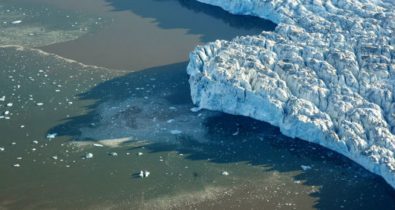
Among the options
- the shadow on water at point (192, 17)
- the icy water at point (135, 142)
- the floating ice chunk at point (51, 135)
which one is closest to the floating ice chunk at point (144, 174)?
the icy water at point (135, 142)

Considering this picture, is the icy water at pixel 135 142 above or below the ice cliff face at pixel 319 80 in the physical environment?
below

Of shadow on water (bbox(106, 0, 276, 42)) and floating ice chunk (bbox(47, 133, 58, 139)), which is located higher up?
shadow on water (bbox(106, 0, 276, 42))

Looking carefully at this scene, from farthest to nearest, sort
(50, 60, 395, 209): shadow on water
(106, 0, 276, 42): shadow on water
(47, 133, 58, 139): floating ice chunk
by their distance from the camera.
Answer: (106, 0, 276, 42): shadow on water < (47, 133, 58, 139): floating ice chunk < (50, 60, 395, 209): shadow on water

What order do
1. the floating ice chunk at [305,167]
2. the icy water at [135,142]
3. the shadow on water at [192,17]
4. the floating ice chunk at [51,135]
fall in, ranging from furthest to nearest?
the shadow on water at [192,17] < the floating ice chunk at [51,135] < the floating ice chunk at [305,167] < the icy water at [135,142]

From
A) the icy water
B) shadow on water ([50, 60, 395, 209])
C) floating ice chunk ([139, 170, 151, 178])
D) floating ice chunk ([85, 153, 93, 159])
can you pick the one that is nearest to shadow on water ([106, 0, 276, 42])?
the icy water

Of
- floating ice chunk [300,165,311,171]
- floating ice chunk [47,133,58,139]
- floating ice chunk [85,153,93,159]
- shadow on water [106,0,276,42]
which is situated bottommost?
floating ice chunk [85,153,93,159]

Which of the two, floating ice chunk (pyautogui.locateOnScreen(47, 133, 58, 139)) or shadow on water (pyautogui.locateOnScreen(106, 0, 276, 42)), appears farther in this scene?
shadow on water (pyautogui.locateOnScreen(106, 0, 276, 42))

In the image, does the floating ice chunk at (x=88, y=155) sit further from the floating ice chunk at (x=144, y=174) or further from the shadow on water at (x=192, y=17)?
the shadow on water at (x=192, y=17)

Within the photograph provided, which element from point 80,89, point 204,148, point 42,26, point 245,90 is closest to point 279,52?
point 245,90

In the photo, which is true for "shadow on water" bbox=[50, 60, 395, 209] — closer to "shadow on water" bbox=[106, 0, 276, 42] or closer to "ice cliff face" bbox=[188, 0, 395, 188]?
"ice cliff face" bbox=[188, 0, 395, 188]
